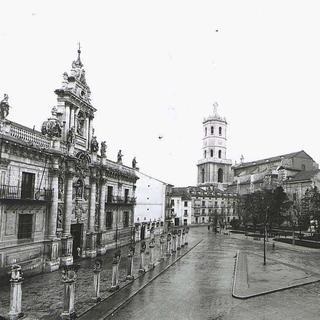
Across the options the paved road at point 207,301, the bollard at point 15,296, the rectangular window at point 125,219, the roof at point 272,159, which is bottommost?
the paved road at point 207,301

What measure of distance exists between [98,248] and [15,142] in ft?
50.3

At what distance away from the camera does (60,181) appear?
2702cm

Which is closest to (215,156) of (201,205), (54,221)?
(201,205)

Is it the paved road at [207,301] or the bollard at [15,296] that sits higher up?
the bollard at [15,296]

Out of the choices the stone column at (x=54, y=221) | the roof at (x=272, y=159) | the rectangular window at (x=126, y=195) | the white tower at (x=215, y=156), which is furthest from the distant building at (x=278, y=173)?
the stone column at (x=54, y=221)

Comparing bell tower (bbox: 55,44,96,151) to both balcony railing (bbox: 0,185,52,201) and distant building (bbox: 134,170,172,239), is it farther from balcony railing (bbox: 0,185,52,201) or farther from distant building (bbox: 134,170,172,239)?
distant building (bbox: 134,170,172,239)

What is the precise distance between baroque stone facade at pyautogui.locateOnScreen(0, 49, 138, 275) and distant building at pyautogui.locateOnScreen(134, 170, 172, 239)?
43.5 ft

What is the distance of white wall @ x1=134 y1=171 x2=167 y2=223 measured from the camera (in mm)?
53844

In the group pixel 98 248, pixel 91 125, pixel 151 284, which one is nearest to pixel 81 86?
pixel 91 125

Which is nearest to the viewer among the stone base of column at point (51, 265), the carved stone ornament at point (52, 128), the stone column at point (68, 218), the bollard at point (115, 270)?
the bollard at point (115, 270)

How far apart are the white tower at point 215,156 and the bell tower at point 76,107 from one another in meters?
88.5

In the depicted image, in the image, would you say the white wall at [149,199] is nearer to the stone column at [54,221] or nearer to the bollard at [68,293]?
the stone column at [54,221]

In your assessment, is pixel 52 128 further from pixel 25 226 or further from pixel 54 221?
pixel 25 226

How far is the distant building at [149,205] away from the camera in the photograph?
5194cm
